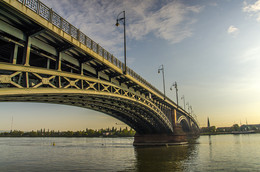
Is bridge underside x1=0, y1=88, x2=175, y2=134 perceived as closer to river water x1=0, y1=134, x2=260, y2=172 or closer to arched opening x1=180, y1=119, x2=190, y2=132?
river water x1=0, y1=134, x2=260, y2=172

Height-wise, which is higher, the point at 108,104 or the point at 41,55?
the point at 41,55

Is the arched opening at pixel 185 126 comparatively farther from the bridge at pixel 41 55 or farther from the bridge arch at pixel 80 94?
the bridge at pixel 41 55

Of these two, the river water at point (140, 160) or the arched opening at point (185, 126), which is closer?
the river water at point (140, 160)

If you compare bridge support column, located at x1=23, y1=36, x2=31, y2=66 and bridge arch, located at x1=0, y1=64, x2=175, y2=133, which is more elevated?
bridge support column, located at x1=23, y1=36, x2=31, y2=66

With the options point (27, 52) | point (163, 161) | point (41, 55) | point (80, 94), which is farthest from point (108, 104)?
point (27, 52)

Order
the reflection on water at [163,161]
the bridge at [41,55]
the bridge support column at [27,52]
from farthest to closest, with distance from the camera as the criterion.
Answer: the reflection on water at [163,161], the bridge support column at [27,52], the bridge at [41,55]

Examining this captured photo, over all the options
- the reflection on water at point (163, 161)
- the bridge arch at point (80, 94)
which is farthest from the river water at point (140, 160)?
the bridge arch at point (80, 94)

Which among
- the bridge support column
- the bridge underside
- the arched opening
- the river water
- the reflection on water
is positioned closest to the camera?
the bridge support column

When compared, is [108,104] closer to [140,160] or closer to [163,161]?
[140,160]

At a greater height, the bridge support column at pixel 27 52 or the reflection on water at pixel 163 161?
the bridge support column at pixel 27 52

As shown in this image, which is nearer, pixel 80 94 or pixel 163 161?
pixel 80 94

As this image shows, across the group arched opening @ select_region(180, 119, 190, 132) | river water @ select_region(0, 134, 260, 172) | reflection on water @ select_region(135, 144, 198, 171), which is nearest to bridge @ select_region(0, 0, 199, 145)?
river water @ select_region(0, 134, 260, 172)

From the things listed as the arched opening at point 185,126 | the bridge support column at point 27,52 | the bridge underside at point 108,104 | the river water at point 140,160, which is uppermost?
the bridge support column at point 27,52

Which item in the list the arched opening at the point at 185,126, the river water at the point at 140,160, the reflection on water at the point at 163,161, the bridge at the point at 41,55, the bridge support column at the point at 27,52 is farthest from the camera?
the arched opening at the point at 185,126
